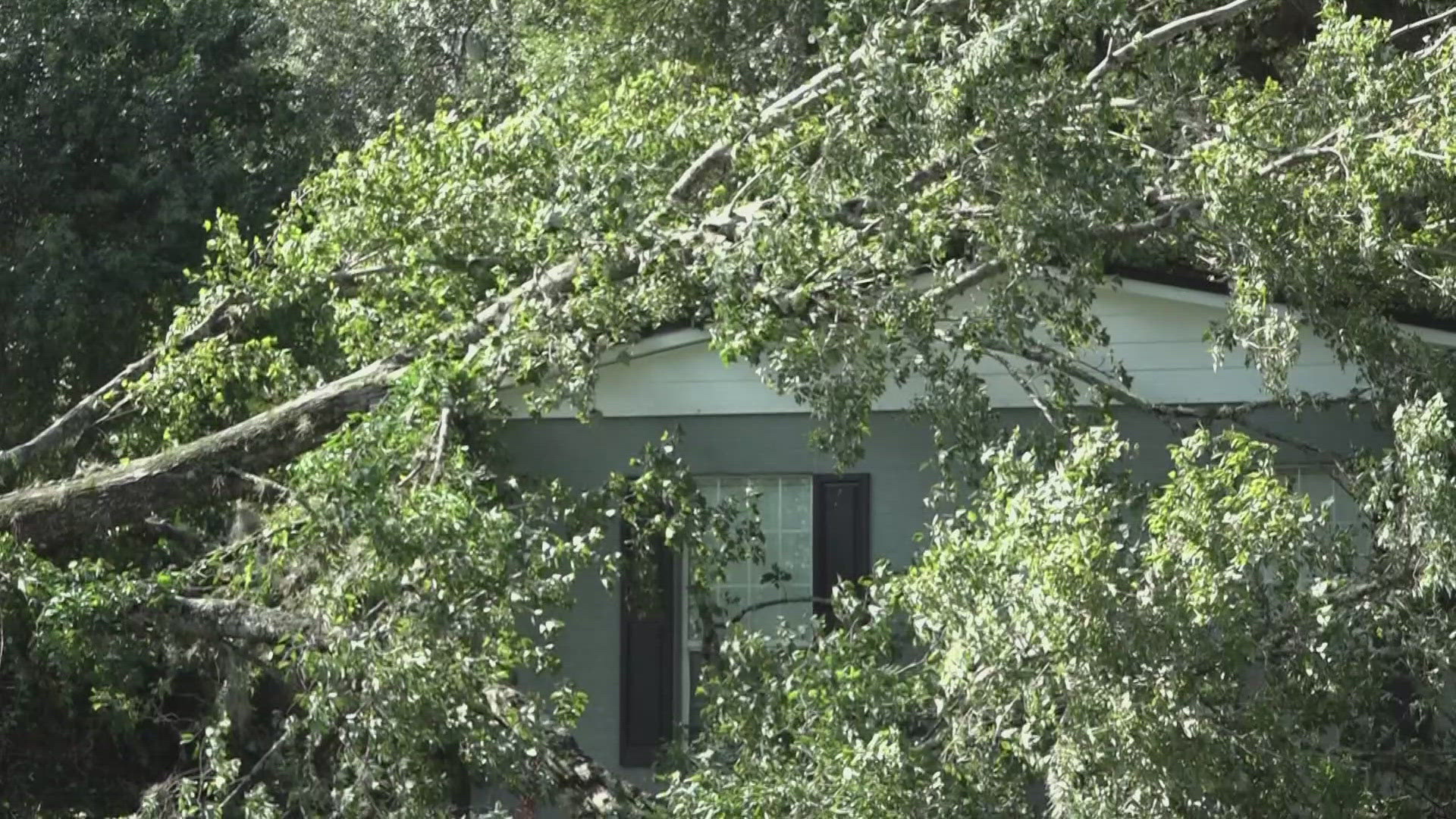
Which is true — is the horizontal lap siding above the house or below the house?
above

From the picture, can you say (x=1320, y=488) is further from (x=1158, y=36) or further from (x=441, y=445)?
(x=441, y=445)

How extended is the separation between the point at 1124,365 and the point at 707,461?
2.30 meters

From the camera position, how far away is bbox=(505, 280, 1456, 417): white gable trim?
32.0 feet

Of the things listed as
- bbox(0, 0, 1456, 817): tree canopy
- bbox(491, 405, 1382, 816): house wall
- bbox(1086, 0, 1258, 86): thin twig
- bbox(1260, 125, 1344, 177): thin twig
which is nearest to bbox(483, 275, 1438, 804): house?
bbox(491, 405, 1382, 816): house wall

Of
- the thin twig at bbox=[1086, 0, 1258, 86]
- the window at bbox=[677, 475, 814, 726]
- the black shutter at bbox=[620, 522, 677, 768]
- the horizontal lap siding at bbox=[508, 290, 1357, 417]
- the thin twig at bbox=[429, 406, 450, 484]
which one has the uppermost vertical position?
the thin twig at bbox=[1086, 0, 1258, 86]

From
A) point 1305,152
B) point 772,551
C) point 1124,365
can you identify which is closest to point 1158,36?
point 1305,152

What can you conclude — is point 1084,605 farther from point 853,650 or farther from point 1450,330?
point 1450,330

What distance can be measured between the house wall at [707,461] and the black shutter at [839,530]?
0.20ft

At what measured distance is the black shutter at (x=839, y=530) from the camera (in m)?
10.3

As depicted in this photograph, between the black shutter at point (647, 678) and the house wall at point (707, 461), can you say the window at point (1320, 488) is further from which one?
the black shutter at point (647, 678)

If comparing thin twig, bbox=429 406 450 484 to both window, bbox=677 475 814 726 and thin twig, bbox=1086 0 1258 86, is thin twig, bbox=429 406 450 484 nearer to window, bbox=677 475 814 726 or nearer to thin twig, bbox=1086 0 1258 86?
window, bbox=677 475 814 726

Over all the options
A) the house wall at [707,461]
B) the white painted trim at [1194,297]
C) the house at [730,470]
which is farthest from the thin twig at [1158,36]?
the house wall at [707,461]

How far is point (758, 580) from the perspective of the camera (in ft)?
35.0

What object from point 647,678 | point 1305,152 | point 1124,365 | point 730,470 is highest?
point 1305,152
